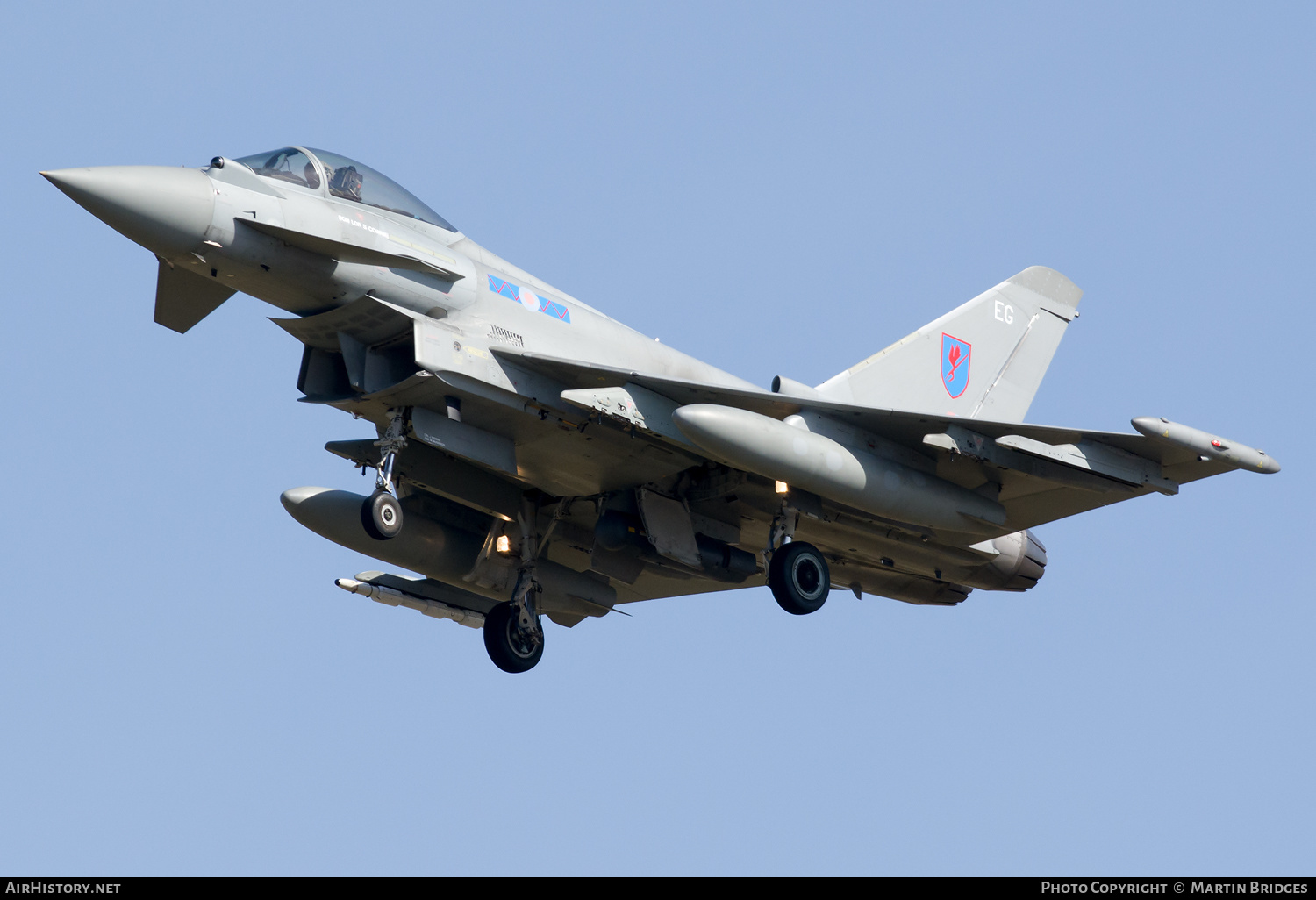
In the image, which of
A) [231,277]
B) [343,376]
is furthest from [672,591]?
[231,277]

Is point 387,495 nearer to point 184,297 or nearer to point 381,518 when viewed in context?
point 381,518

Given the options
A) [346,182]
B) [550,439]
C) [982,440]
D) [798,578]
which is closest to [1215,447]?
[982,440]

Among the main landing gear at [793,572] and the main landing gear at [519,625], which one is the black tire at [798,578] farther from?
the main landing gear at [519,625]

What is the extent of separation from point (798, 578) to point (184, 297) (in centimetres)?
736

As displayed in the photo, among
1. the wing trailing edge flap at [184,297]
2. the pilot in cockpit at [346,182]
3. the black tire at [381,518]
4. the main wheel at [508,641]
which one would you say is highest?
the pilot in cockpit at [346,182]

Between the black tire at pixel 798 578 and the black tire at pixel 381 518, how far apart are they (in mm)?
4415

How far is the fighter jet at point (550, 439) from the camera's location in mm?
15438

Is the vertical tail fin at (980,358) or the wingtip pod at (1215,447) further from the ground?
the vertical tail fin at (980,358)

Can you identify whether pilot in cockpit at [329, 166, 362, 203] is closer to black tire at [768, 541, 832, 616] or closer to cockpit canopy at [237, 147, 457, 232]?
cockpit canopy at [237, 147, 457, 232]

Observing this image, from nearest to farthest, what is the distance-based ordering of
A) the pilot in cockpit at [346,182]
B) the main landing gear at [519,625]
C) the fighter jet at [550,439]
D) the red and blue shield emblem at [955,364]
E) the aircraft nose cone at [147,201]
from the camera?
the aircraft nose cone at [147,201] → the fighter jet at [550,439] → the pilot in cockpit at [346,182] → the main landing gear at [519,625] → the red and blue shield emblem at [955,364]

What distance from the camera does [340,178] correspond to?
15.9 m

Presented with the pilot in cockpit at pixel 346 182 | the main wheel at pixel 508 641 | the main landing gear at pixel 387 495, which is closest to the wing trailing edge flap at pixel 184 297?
the pilot in cockpit at pixel 346 182

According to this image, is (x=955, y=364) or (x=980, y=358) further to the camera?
(x=980, y=358)
